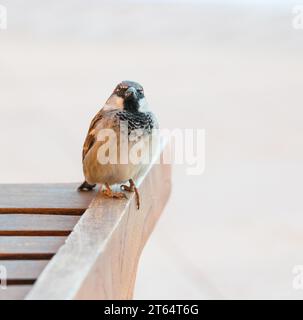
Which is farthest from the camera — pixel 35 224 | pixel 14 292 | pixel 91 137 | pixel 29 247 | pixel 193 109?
pixel 193 109

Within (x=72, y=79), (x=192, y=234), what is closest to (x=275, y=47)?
(x=72, y=79)

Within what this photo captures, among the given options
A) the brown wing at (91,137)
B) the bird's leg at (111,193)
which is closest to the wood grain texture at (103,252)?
the bird's leg at (111,193)

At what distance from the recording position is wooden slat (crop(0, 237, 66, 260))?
1250mm

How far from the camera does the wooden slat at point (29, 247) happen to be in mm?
1250

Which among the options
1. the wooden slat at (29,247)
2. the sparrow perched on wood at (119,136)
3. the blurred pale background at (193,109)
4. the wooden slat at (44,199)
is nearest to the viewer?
the wooden slat at (29,247)

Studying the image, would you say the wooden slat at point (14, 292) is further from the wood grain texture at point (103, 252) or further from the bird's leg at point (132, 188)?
the bird's leg at point (132, 188)

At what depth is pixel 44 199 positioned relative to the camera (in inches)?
64.1

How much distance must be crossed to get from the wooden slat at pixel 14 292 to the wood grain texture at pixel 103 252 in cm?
3

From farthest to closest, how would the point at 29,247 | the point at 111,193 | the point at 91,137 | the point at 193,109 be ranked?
1. the point at 193,109
2. the point at 91,137
3. the point at 111,193
4. the point at 29,247

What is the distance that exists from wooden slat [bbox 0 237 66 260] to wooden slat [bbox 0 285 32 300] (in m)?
0.13

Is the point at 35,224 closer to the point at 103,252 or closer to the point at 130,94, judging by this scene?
the point at 103,252

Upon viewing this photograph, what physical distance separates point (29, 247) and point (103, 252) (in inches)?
6.5

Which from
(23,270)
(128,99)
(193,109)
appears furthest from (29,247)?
(193,109)

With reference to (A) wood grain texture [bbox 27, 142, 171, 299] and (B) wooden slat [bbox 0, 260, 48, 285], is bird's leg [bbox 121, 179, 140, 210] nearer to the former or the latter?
(A) wood grain texture [bbox 27, 142, 171, 299]
